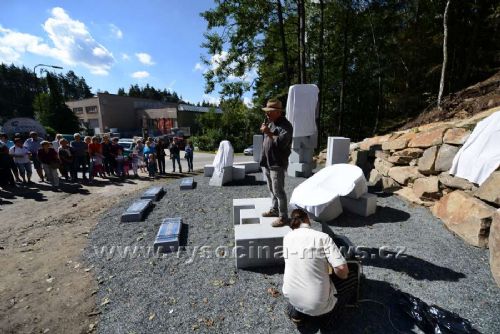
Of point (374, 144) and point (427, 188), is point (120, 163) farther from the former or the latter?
point (427, 188)

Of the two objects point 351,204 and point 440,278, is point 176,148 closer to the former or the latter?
point 351,204

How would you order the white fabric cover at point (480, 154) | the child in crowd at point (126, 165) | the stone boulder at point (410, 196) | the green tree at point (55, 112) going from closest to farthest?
the white fabric cover at point (480, 154) < the stone boulder at point (410, 196) < the child in crowd at point (126, 165) < the green tree at point (55, 112)

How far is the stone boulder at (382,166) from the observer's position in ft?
23.3

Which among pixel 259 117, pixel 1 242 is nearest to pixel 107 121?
pixel 259 117

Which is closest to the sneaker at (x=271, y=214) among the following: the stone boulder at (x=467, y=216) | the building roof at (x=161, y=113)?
the stone boulder at (x=467, y=216)

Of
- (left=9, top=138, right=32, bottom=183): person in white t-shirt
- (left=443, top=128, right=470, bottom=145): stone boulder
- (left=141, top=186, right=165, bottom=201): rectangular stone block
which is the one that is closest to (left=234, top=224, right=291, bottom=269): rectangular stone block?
(left=141, top=186, right=165, bottom=201): rectangular stone block

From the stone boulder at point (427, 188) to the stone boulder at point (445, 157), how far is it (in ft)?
0.79

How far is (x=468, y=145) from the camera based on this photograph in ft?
15.0

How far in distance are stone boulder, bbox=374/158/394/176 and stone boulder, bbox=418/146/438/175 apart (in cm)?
122

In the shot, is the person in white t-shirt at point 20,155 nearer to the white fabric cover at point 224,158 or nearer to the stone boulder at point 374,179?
the white fabric cover at point 224,158

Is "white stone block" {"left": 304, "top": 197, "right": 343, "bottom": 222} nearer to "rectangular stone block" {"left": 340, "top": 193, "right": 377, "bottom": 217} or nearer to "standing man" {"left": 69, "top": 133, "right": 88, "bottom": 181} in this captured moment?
"rectangular stone block" {"left": 340, "top": 193, "right": 377, "bottom": 217}

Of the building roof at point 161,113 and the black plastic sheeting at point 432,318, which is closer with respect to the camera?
the black plastic sheeting at point 432,318

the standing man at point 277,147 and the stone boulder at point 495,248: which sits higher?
the standing man at point 277,147

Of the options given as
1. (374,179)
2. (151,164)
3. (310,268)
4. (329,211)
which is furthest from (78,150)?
(374,179)
